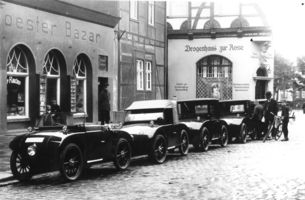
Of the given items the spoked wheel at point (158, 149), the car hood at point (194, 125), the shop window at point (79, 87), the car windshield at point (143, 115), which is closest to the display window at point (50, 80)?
the shop window at point (79, 87)

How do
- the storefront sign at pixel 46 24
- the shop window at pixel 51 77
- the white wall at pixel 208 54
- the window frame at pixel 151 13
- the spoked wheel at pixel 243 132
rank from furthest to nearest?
the white wall at pixel 208 54 → the window frame at pixel 151 13 → the shop window at pixel 51 77 → the spoked wheel at pixel 243 132 → the storefront sign at pixel 46 24

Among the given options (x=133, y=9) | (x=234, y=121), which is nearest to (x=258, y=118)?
(x=234, y=121)

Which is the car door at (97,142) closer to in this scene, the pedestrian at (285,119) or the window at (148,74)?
the pedestrian at (285,119)

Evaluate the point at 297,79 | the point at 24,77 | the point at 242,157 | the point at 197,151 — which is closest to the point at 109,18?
the point at 24,77

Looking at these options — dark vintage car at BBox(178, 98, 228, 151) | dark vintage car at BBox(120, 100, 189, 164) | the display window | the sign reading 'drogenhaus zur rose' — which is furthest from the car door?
the sign reading 'drogenhaus zur rose'

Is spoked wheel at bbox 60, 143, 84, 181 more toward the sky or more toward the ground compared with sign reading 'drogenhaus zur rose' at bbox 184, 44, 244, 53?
more toward the ground

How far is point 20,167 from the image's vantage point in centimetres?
1025

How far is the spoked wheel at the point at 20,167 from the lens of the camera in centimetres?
1011

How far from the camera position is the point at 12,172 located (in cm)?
1012

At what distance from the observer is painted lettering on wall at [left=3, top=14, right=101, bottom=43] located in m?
18.5

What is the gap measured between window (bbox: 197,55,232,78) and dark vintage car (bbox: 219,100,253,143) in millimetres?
16205

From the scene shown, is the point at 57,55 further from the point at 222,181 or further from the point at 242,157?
the point at 222,181

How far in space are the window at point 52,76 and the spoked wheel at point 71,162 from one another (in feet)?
33.8

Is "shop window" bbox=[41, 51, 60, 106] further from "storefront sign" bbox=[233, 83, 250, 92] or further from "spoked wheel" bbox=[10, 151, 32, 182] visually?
"storefront sign" bbox=[233, 83, 250, 92]
